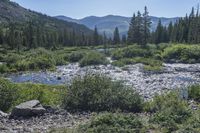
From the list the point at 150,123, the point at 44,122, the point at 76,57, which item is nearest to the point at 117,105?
the point at 150,123

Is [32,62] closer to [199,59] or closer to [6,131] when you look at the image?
[199,59]

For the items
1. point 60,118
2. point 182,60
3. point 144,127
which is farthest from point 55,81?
point 182,60

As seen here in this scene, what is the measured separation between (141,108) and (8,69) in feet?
132

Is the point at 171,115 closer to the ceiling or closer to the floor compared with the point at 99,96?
closer to the floor

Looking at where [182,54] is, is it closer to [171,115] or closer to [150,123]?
[171,115]

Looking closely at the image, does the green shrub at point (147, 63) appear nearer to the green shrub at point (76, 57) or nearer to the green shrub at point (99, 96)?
the green shrub at point (76, 57)

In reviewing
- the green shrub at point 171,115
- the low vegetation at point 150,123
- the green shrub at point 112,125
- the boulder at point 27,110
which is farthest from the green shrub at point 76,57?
the green shrub at point 112,125

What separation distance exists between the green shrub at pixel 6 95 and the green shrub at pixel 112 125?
7779 millimetres

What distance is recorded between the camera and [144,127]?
1530 centimetres

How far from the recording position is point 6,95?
2161 centimetres

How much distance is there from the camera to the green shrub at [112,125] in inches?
569

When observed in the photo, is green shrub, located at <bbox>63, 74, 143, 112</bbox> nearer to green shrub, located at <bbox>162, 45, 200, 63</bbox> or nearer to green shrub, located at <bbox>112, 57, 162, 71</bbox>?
Answer: green shrub, located at <bbox>112, 57, 162, 71</bbox>

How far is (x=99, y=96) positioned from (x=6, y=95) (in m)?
5.68

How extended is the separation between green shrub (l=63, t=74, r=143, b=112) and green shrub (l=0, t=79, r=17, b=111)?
11.7 ft
